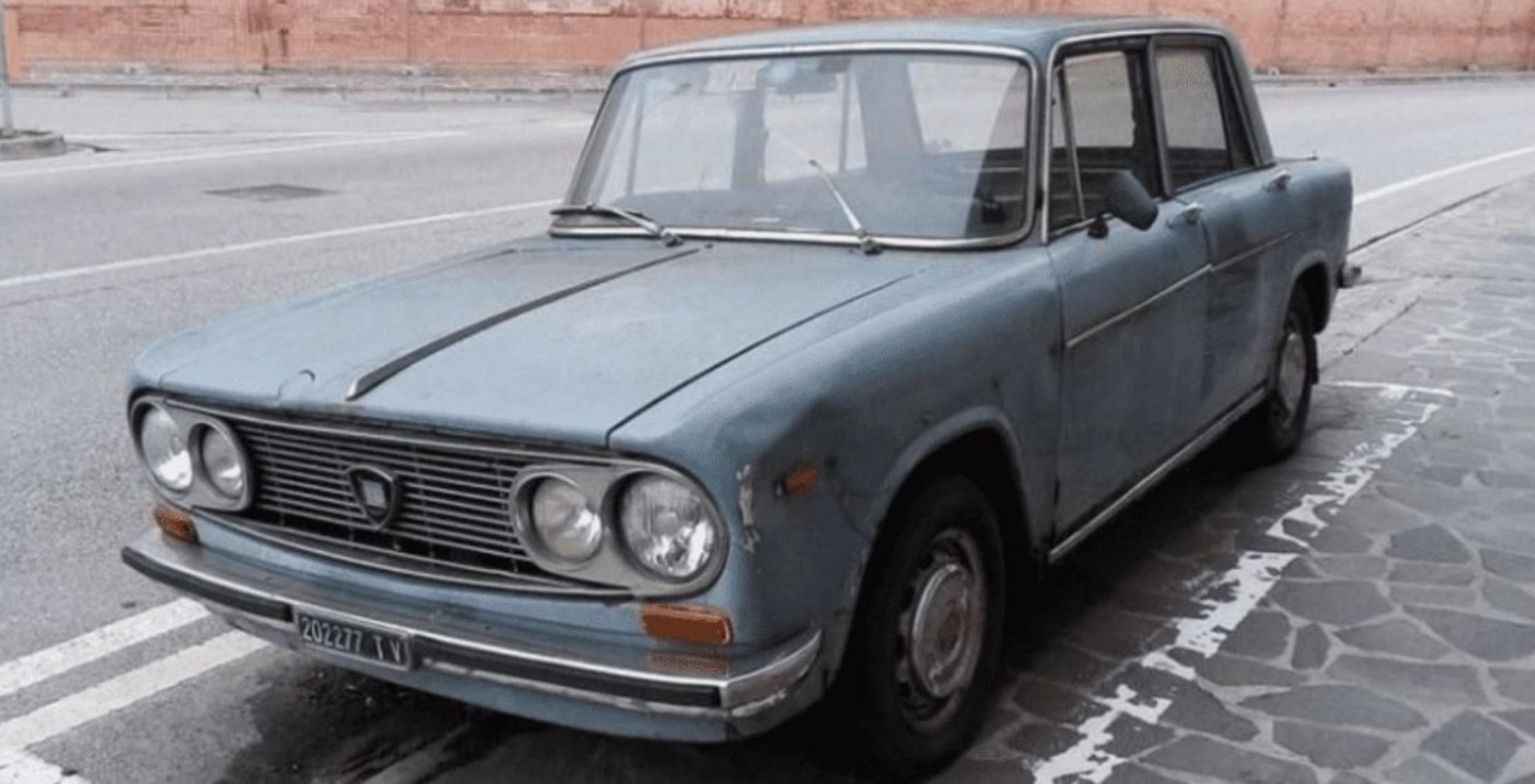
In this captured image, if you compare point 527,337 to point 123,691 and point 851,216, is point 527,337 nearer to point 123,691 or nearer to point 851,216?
point 851,216

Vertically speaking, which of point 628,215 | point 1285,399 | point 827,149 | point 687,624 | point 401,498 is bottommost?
point 1285,399

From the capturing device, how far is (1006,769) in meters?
3.58

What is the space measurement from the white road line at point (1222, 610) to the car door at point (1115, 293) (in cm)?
45

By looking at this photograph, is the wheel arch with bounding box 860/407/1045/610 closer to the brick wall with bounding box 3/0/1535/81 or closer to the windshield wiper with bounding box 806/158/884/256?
the windshield wiper with bounding box 806/158/884/256

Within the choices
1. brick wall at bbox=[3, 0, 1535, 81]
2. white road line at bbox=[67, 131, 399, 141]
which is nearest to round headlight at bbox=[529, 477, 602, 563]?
white road line at bbox=[67, 131, 399, 141]

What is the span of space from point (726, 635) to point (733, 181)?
1.75 metres

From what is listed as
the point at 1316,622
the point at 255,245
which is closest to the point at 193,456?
the point at 1316,622

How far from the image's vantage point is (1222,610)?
4523 millimetres

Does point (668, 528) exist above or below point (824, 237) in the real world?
below

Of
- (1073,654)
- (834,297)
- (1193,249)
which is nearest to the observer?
(834,297)

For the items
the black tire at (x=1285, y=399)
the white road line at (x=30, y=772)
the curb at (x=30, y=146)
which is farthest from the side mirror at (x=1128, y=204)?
the curb at (x=30, y=146)

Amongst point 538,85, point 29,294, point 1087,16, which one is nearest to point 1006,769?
point 1087,16

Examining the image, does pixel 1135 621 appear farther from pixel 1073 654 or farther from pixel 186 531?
pixel 186 531

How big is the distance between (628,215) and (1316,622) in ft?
7.40
